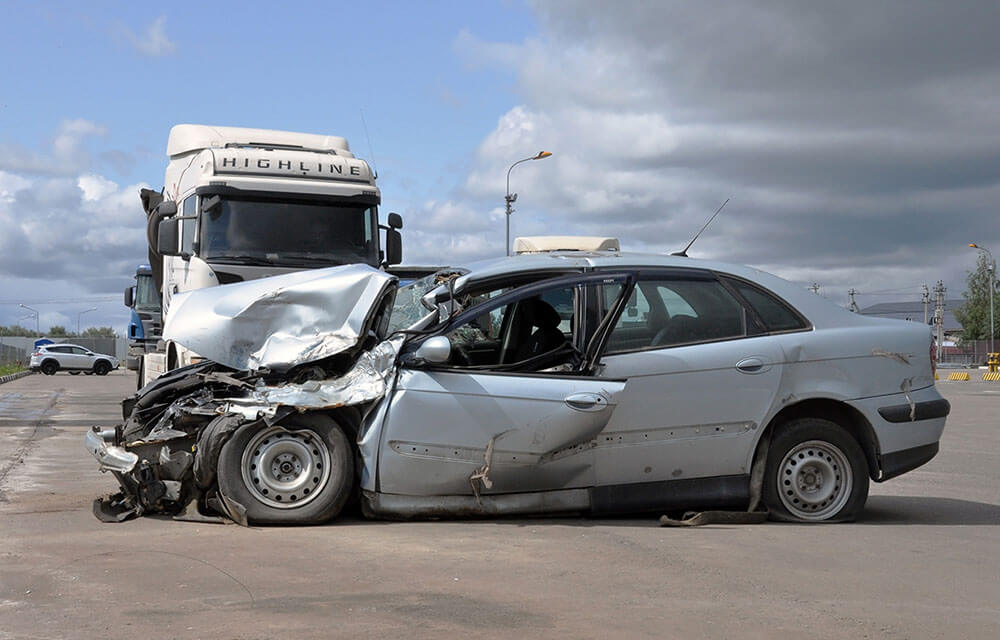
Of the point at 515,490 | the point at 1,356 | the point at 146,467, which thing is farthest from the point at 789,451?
the point at 1,356

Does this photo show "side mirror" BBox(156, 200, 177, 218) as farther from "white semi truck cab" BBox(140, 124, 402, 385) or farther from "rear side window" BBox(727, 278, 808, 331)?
"rear side window" BBox(727, 278, 808, 331)

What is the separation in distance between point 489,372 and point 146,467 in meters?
2.31

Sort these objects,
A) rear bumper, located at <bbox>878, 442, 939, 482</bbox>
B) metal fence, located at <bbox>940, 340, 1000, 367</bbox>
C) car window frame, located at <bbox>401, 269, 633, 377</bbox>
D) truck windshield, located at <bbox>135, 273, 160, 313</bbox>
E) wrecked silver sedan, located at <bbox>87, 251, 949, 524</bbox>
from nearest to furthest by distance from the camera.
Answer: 1. wrecked silver sedan, located at <bbox>87, 251, 949, 524</bbox>
2. car window frame, located at <bbox>401, 269, 633, 377</bbox>
3. rear bumper, located at <bbox>878, 442, 939, 482</bbox>
4. truck windshield, located at <bbox>135, 273, 160, 313</bbox>
5. metal fence, located at <bbox>940, 340, 1000, 367</bbox>

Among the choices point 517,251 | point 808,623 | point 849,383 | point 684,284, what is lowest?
point 808,623

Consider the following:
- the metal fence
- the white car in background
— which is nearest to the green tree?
the metal fence

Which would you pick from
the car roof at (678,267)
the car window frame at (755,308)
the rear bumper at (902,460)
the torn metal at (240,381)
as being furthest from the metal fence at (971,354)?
the torn metal at (240,381)

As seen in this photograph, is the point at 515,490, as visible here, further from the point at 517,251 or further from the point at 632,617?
the point at 517,251

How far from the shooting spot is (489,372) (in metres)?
7.21

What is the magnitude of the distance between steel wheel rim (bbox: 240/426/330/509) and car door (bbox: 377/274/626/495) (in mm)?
428

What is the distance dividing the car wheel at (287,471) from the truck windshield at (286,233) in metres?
6.24

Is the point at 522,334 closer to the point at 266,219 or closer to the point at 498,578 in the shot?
the point at 498,578

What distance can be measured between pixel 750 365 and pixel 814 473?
0.90 metres

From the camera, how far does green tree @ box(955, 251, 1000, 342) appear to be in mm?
93375

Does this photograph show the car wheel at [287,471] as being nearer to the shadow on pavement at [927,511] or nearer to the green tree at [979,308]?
the shadow on pavement at [927,511]
